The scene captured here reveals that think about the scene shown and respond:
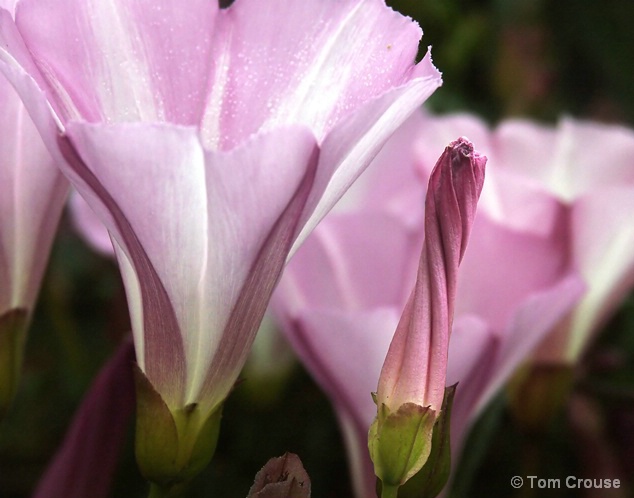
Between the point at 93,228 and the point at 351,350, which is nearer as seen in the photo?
the point at 351,350

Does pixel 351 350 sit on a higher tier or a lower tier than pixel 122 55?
lower

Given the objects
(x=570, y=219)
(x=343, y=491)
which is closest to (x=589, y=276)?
(x=570, y=219)

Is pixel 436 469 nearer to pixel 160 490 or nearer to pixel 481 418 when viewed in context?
pixel 160 490

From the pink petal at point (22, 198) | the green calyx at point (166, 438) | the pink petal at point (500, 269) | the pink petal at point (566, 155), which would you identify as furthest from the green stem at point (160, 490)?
the pink petal at point (566, 155)

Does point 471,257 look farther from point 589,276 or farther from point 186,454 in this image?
point 186,454

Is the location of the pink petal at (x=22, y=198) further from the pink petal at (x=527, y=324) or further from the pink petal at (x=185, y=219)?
the pink petal at (x=527, y=324)

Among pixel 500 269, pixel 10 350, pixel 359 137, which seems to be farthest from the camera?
pixel 500 269

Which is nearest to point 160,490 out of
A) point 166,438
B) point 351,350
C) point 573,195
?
point 166,438
